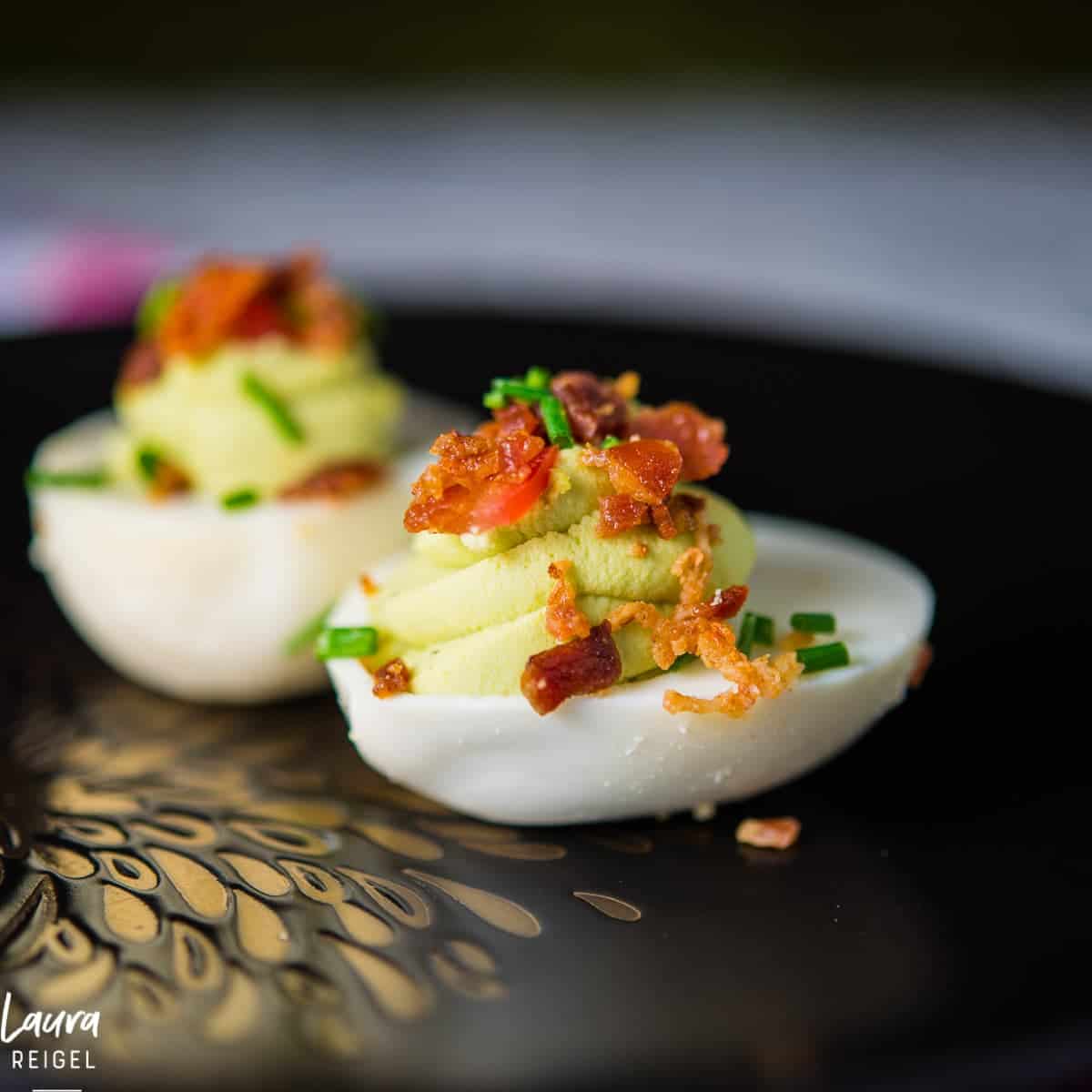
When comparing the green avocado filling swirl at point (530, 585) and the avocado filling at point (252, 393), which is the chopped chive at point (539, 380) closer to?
the green avocado filling swirl at point (530, 585)

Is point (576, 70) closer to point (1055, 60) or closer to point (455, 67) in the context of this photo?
point (455, 67)

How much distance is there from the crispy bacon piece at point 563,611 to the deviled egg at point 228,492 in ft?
3.20

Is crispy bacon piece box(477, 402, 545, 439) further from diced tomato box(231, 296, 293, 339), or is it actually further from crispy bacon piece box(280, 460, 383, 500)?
diced tomato box(231, 296, 293, 339)

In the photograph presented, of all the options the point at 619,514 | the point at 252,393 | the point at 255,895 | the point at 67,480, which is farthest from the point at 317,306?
the point at 255,895

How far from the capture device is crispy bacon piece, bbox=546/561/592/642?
8.08ft

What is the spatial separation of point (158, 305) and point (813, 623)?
2.07 m

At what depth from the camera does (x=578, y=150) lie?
8.67m

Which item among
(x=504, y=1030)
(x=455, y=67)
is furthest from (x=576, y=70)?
(x=504, y=1030)

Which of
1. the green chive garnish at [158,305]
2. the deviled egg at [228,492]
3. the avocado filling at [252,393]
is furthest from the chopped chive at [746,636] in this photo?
the green chive garnish at [158,305]

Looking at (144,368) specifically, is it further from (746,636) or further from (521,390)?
(746,636)

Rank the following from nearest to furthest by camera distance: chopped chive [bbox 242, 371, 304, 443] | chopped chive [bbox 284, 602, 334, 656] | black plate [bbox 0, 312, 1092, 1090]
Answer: black plate [bbox 0, 312, 1092, 1090] < chopped chive [bbox 284, 602, 334, 656] < chopped chive [bbox 242, 371, 304, 443]

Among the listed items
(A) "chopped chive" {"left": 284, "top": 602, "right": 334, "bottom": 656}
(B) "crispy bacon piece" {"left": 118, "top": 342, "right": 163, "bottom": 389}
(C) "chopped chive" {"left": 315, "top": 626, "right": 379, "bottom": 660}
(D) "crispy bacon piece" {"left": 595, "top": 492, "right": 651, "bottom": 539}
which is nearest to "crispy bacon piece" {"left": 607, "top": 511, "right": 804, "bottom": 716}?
(D) "crispy bacon piece" {"left": 595, "top": 492, "right": 651, "bottom": 539}

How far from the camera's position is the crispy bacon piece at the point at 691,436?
266cm

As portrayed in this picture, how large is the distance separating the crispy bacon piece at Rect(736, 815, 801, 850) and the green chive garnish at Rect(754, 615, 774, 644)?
347 millimetres
